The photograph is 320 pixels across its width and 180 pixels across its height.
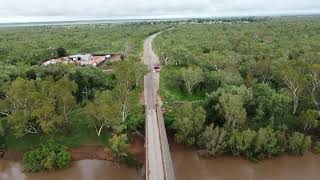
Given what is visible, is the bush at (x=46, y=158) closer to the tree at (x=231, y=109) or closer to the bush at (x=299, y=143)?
the tree at (x=231, y=109)

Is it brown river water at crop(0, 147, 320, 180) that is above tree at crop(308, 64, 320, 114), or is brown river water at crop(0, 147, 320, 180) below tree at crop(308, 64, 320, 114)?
below

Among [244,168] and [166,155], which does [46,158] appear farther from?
[244,168]

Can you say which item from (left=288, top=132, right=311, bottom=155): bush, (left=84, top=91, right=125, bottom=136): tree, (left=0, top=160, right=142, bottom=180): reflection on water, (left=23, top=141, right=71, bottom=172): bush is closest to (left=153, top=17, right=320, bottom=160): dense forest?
(left=288, top=132, right=311, bottom=155): bush

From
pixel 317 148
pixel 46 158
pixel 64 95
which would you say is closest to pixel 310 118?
pixel 317 148

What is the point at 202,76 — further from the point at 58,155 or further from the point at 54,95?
the point at 58,155

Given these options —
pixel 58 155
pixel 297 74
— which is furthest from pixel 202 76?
pixel 58 155

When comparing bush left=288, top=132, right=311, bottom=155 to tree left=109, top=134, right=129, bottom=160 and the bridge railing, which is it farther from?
tree left=109, top=134, right=129, bottom=160
